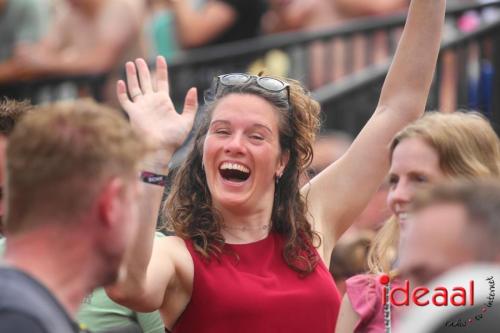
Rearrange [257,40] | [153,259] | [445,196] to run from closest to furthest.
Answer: [445,196]
[153,259]
[257,40]

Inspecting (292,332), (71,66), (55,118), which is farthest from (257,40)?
(55,118)

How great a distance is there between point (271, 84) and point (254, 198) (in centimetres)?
46

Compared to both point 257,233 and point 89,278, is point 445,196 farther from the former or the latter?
point 257,233

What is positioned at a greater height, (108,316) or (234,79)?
(234,79)

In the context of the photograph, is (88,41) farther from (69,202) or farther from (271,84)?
(69,202)

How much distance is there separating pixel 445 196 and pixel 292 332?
1.57m

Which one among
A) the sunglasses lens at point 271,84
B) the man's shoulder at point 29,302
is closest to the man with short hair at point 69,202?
the man's shoulder at point 29,302

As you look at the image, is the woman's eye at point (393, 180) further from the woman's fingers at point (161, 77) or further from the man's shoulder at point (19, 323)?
the man's shoulder at point (19, 323)

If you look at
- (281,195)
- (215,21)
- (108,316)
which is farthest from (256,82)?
(215,21)

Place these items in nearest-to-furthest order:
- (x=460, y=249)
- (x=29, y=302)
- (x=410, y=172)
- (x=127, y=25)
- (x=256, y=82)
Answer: (x=460, y=249) → (x=29, y=302) → (x=410, y=172) → (x=256, y=82) → (x=127, y=25)

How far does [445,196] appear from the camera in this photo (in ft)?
7.73

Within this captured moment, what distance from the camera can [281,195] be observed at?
169 inches

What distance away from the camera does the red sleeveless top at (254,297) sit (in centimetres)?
378

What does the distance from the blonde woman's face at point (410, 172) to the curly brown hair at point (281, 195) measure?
24.3 inches
